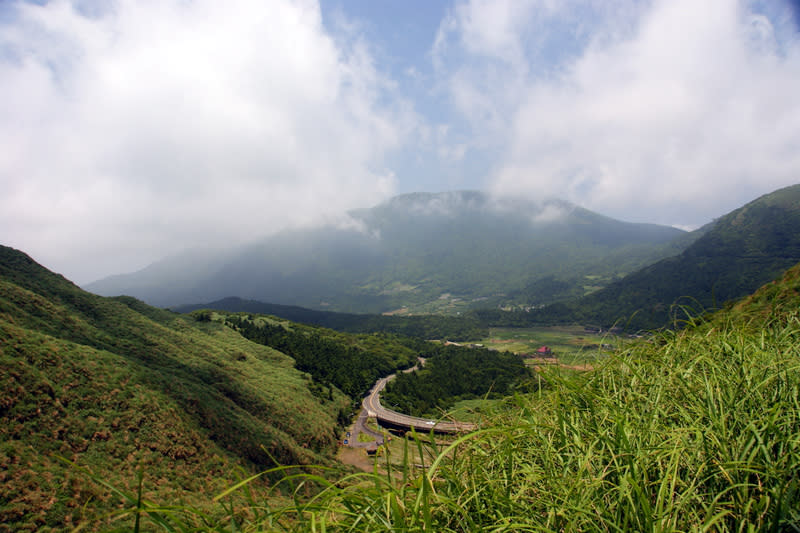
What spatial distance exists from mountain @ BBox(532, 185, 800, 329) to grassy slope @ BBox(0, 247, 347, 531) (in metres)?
99.7

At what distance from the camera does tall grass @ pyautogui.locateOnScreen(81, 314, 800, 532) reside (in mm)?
1873

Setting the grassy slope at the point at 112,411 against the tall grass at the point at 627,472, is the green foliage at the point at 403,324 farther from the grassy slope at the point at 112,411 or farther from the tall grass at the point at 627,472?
the tall grass at the point at 627,472

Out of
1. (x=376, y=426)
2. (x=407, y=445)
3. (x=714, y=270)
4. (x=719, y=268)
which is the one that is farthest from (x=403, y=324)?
(x=407, y=445)

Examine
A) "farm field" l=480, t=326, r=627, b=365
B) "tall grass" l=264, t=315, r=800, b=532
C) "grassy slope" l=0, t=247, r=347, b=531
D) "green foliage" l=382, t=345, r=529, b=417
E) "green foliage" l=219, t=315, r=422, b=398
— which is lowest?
"farm field" l=480, t=326, r=627, b=365

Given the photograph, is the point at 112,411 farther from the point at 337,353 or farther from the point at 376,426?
the point at 337,353

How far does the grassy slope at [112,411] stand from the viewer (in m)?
14.5

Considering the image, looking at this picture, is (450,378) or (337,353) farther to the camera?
(337,353)

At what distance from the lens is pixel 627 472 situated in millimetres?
1981

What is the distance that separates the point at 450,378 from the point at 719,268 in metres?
112

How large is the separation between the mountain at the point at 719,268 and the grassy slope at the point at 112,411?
99.7m

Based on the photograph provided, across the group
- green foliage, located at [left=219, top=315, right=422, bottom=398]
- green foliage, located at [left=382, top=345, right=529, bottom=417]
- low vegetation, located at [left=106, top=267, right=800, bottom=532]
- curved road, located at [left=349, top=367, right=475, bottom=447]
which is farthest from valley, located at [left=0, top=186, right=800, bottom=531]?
green foliage, located at [left=382, top=345, right=529, bottom=417]

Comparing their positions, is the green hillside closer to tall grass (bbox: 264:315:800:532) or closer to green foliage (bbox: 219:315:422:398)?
green foliage (bbox: 219:315:422:398)

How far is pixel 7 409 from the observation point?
54.9 feet

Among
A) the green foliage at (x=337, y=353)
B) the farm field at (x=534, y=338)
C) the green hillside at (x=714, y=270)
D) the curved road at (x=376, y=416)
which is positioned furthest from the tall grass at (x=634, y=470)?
the green hillside at (x=714, y=270)
